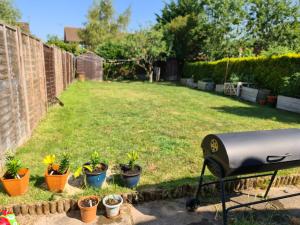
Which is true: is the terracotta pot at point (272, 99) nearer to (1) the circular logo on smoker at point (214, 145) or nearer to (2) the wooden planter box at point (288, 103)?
(2) the wooden planter box at point (288, 103)

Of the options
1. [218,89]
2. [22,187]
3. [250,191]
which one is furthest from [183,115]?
[218,89]

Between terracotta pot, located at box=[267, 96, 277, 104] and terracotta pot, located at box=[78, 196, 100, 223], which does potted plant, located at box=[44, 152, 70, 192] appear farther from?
terracotta pot, located at box=[267, 96, 277, 104]

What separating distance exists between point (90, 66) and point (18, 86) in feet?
51.0

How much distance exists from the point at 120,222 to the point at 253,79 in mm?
11570

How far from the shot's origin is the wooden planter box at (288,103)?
868 cm

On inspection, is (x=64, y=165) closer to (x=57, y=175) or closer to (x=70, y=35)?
(x=57, y=175)

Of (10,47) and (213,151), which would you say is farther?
(10,47)

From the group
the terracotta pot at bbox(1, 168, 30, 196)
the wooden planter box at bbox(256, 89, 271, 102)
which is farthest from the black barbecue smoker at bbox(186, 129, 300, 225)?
the wooden planter box at bbox(256, 89, 271, 102)

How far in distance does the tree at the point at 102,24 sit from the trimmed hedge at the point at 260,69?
20.5 meters

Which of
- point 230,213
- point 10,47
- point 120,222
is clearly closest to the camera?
point 120,222

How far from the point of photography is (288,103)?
29.7 feet

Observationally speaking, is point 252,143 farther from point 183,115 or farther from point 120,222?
point 183,115

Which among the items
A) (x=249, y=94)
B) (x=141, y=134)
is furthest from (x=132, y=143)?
(x=249, y=94)

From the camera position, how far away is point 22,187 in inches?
109
